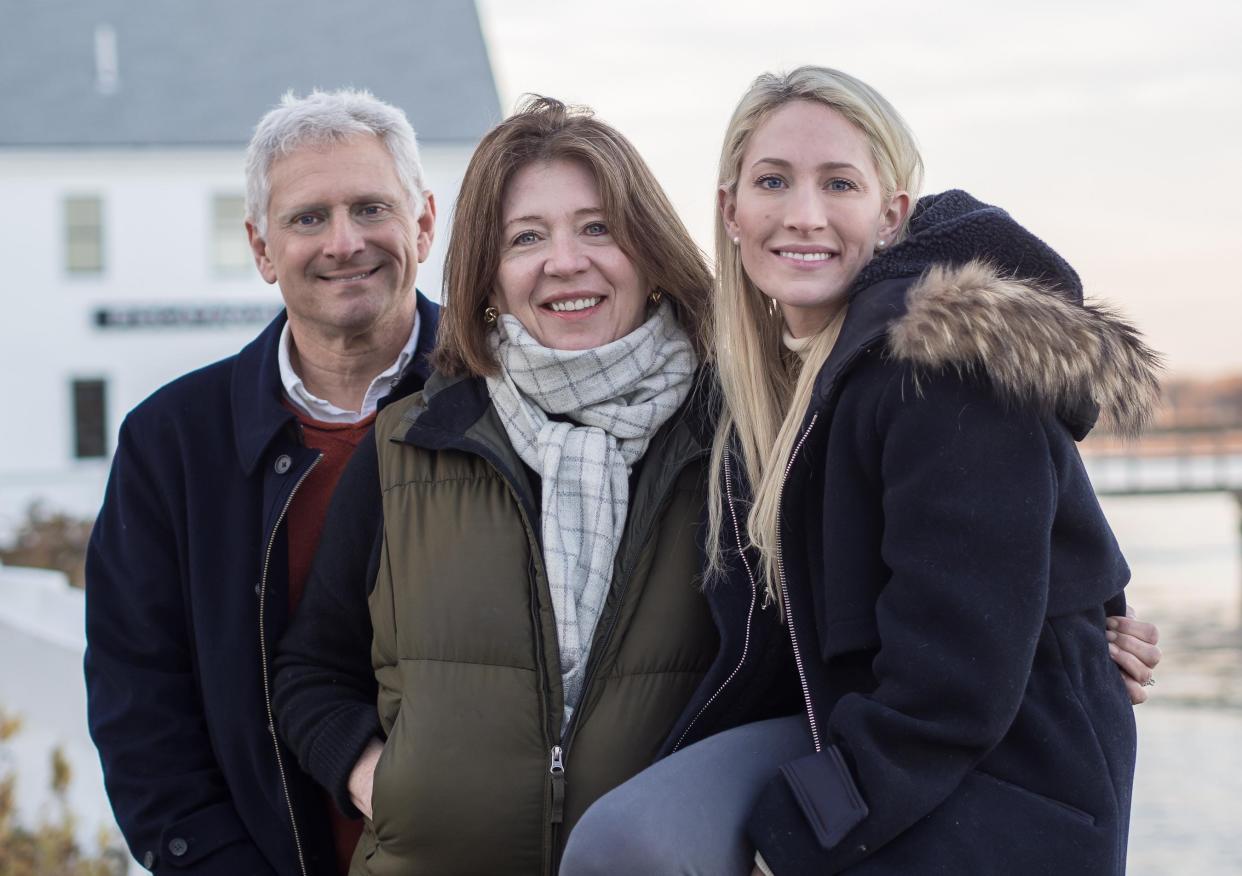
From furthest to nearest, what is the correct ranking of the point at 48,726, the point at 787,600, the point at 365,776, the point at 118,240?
the point at 118,240 → the point at 48,726 → the point at 365,776 → the point at 787,600

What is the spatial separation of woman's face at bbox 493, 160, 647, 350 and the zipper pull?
75 cm

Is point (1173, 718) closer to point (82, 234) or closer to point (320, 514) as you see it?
point (320, 514)

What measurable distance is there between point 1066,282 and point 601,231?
2.86ft

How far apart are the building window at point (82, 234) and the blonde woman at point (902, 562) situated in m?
23.8

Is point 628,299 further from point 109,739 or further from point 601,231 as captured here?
point 109,739

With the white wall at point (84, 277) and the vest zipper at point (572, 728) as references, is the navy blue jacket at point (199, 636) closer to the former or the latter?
the vest zipper at point (572, 728)

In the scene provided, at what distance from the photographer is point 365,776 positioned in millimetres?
2580

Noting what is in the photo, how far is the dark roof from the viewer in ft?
79.0

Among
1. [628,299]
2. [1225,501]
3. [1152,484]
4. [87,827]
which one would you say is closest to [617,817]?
[628,299]

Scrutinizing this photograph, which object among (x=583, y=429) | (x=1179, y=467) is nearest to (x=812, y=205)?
(x=583, y=429)

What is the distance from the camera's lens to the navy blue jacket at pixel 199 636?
9.37 feet

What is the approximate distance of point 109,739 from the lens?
2918mm

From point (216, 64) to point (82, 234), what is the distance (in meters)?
3.96

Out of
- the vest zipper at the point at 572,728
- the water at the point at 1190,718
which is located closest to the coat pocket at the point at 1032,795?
the vest zipper at the point at 572,728
